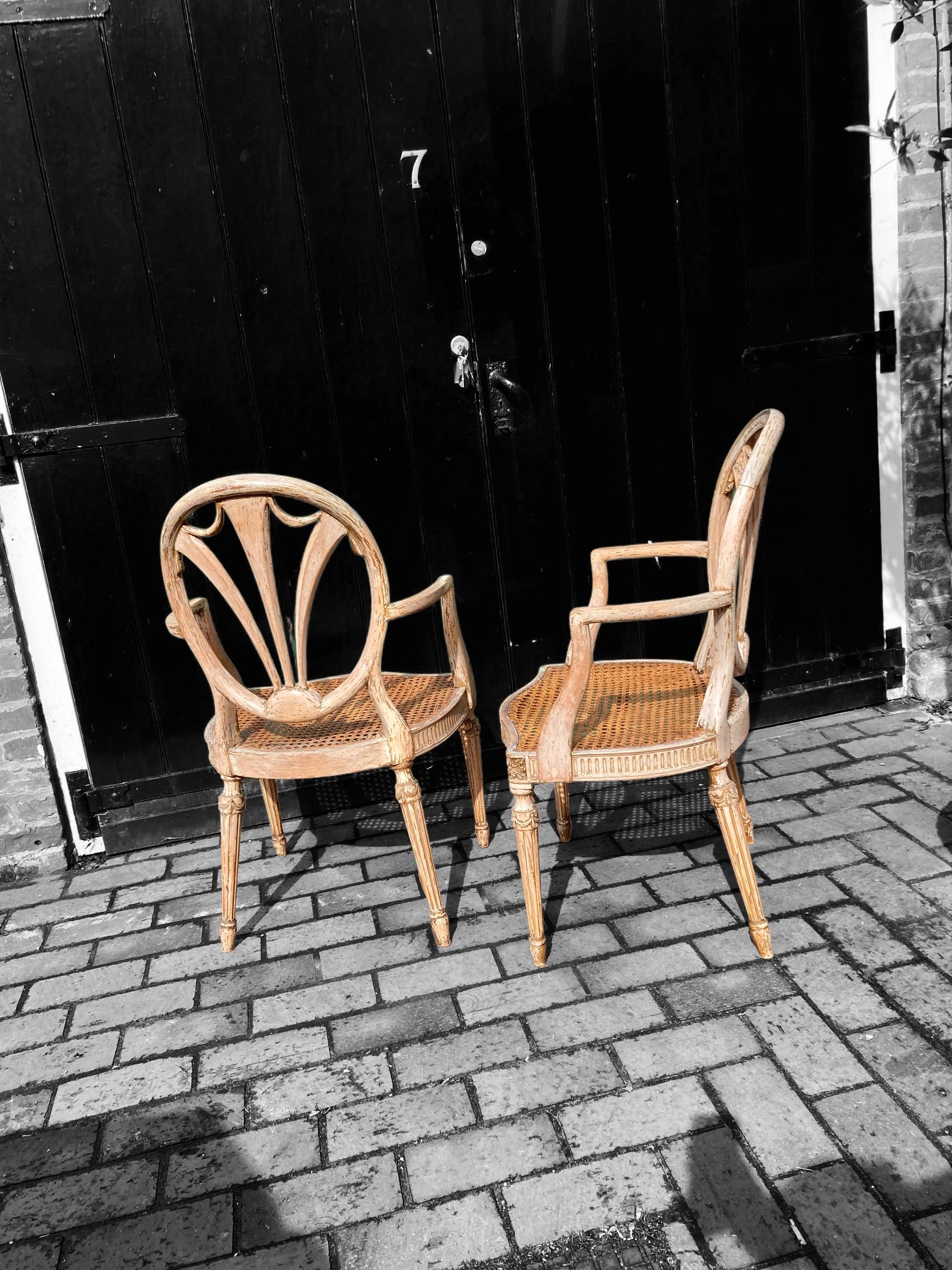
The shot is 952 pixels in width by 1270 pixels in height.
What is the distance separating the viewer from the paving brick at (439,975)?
2223 mm

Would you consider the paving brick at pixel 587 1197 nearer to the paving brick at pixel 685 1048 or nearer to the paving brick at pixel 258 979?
the paving brick at pixel 685 1048

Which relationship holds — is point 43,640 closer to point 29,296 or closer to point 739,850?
point 29,296

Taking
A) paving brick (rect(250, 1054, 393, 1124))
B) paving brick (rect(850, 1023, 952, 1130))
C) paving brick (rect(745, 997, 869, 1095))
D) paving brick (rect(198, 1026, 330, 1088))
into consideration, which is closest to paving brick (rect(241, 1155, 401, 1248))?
paving brick (rect(250, 1054, 393, 1124))

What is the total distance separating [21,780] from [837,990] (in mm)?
2231

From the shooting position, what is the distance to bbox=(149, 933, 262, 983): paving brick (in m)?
2.40

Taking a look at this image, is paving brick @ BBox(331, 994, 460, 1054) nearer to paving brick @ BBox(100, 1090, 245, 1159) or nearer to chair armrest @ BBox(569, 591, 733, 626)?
paving brick @ BBox(100, 1090, 245, 1159)

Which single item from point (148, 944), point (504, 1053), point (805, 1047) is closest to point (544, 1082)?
point (504, 1053)

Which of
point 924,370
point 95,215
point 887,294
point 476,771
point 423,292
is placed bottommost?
point 476,771

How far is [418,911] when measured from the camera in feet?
8.34

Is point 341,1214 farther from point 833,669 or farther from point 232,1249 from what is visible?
point 833,669

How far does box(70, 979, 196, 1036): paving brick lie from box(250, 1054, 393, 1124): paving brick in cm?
38

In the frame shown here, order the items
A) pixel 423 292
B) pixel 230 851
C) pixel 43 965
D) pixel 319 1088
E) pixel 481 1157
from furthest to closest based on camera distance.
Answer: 1. pixel 423 292
2. pixel 43 965
3. pixel 230 851
4. pixel 319 1088
5. pixel 481 1157

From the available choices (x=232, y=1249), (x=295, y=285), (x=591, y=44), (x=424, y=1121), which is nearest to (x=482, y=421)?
(x=295, y=285)

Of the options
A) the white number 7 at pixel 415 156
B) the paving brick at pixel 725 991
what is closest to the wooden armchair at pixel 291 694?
the paving brick at pixel 725 991
